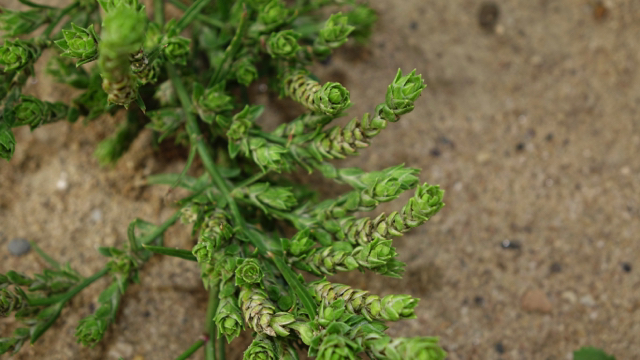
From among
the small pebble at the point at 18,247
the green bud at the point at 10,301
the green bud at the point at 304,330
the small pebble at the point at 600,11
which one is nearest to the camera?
the green bud at the point at 304,330

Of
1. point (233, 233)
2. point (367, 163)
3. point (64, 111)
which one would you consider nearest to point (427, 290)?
point (367, 163)

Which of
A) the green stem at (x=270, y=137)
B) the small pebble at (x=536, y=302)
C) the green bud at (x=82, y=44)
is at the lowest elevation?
the small pebble at (x=536, y=302)

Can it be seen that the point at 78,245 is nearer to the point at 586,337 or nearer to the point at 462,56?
the point at 462,56

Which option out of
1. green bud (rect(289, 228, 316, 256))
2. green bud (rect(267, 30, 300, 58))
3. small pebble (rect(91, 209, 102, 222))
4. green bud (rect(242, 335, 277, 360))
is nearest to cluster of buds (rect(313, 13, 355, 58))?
green bud (rect(267, 30, 300, 58))

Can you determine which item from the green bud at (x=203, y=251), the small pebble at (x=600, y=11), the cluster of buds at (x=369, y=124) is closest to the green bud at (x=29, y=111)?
the green bud at (x=203, y=251)

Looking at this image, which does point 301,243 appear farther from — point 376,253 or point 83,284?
point 83,284

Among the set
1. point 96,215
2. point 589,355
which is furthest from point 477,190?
point 96,215

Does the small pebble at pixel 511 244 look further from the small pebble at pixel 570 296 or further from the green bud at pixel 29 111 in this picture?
the green bud at pixel 29 111
